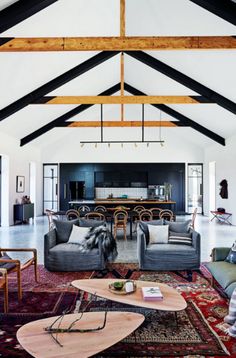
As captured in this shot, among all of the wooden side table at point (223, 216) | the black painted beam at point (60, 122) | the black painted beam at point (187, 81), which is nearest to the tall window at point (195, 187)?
the wooden side table at point (223, 216)

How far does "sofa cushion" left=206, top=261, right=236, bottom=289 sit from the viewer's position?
3649 millimetres

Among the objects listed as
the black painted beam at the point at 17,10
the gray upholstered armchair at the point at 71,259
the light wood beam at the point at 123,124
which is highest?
the black painted beam at the point at 17,10

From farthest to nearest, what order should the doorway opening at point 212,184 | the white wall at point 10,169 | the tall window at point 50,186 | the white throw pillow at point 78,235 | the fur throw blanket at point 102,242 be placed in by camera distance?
1. the tall window at point 50,186
2. the doorway opening at point 212,184
3. the white wall at point 10,169
4. the white throw pillow at point 78,235
5. the fur throw blanket at point 102,242

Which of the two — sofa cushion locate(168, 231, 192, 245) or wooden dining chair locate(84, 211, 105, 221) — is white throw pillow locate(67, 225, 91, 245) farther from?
wooden dining chair locate(84, 211, 105, 221)

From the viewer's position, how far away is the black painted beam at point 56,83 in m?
8.71

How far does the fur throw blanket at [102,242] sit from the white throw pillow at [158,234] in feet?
2.41

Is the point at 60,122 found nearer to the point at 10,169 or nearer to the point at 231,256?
the point at 10,169

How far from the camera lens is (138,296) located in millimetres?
3287

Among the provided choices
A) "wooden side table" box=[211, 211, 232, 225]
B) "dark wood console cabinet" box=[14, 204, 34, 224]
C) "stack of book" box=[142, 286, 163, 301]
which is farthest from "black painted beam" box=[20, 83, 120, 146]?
"stack of book" box=[142, 286, 163, 301]

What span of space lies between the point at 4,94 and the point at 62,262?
16.3 feet

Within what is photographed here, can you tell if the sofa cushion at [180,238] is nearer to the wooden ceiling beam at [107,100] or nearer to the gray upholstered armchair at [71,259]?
the gray upholstered armchair at [71,259]

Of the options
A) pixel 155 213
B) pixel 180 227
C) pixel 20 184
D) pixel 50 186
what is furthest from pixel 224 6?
pixel 50 186

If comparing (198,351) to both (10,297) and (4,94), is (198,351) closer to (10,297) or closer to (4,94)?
(10,297)

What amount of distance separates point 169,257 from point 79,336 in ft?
9.93
